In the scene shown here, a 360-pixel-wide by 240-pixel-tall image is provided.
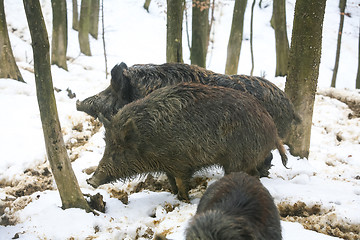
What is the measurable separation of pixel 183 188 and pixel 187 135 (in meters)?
0.78

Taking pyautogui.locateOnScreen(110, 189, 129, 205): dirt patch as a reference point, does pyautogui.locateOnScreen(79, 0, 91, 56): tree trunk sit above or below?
above

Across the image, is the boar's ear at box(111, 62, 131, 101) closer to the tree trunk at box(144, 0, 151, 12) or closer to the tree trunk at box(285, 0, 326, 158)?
the tree trunk at box(285, 0, 326, 158)

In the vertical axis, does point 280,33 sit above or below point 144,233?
above

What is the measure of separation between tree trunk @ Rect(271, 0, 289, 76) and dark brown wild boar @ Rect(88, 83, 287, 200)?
9.87 metres

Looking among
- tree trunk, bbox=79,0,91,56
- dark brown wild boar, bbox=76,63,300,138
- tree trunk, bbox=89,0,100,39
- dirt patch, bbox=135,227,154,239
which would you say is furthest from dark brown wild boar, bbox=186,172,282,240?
tree trunk, bbox=89,0,100,39

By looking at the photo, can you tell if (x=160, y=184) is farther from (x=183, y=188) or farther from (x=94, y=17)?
(x=94, y=17)

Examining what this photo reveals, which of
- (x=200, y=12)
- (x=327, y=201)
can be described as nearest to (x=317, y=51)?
(x=327, y=201)

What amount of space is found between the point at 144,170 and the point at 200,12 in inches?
350

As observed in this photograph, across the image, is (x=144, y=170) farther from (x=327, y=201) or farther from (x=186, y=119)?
(x=327, y=201)

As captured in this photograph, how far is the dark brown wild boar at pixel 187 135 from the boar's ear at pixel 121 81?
130 cm

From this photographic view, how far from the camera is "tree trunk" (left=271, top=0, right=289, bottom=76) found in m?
13.9

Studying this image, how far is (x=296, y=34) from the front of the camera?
260 inches

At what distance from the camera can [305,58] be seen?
6.49m

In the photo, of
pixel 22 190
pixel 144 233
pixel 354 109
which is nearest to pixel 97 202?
pixel 144 233
